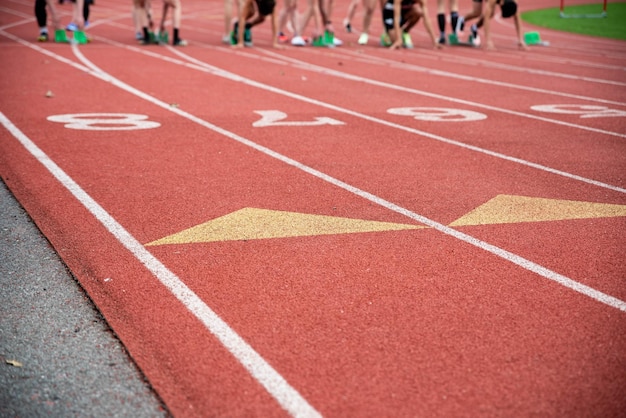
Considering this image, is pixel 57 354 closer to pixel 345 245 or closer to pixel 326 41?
pixel 345 245

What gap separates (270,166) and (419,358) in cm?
353

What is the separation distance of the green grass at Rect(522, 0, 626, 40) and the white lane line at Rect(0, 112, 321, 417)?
56.1ft

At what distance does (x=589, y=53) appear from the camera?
16.7 meters

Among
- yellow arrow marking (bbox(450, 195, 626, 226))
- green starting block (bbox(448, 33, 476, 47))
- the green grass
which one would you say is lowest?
yellow arrow marking (bbox(450, 195, 626, 226))

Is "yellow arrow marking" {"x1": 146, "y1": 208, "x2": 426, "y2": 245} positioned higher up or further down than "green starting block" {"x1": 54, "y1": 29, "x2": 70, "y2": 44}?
further down

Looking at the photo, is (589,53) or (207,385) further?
(589,53)

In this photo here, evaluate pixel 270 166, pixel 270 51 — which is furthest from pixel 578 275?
pixel 270 51

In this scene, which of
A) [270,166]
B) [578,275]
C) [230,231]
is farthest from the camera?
[270,166]

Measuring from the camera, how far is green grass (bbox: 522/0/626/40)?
2191 cm

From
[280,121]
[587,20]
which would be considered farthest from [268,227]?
[587,20]

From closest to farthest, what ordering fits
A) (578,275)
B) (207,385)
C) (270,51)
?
(207,385) → (578,275) → (270,51)

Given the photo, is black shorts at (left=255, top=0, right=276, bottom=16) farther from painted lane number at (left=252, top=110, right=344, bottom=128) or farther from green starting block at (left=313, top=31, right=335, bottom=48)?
painted lane number at (left=252, top=110, right=344, bottom=128)

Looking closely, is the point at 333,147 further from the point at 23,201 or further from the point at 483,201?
the point at 23,201

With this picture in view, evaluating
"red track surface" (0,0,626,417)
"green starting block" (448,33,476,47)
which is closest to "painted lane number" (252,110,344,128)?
"red track surface" (0,0,626,417)
